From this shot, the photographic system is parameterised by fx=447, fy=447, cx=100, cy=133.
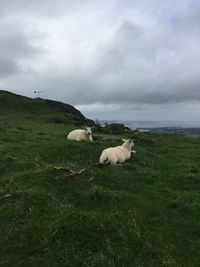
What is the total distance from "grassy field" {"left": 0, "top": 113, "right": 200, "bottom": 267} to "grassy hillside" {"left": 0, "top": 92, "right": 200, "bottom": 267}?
2 centimetres

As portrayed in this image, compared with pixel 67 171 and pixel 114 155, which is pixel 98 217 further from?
pixel 114 155

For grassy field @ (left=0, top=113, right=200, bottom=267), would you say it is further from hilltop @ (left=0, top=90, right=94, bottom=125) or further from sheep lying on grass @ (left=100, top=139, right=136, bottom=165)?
hilltop @ (left=0, top=90, right=94, bottom=125)

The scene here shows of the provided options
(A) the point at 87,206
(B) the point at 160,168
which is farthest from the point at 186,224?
(B) the point at 160,168

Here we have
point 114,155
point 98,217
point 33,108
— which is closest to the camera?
point 98,217

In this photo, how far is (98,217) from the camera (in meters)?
13.0

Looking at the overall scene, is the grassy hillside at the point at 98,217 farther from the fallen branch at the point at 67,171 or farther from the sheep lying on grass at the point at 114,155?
the sheep lying on grass at the point at 114,155

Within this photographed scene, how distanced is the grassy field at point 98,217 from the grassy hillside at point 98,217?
25 mm

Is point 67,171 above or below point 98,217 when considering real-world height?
above

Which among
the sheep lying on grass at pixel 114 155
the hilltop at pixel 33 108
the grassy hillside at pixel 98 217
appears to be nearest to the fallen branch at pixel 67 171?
the grassy hillside at pixel 98 217

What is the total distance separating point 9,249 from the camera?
11.9 m

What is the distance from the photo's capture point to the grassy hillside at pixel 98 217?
37.1 ft

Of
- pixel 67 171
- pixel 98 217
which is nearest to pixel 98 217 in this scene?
pixel 98 217

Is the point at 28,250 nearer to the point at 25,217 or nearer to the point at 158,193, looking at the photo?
the point at 25,217

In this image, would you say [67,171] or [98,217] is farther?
[67,171]
